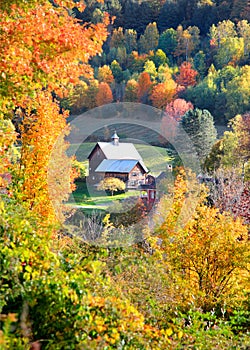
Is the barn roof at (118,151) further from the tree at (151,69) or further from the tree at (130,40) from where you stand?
the tree at (130,40)

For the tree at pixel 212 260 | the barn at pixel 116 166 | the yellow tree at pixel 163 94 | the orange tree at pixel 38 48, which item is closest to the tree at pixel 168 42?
the yellow tree at pixel 163 94

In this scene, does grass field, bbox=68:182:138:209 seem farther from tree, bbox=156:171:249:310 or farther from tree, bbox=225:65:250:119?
tree, bbox=225:65:250:119

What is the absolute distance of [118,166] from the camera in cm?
2980

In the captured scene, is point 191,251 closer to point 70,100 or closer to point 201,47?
A: point 70,100

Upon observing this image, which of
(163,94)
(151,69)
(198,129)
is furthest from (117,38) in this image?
(198,129)

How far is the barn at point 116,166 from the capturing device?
1148 inches

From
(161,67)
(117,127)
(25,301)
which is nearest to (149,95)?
(161,67)

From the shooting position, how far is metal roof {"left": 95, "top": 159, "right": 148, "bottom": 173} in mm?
29281

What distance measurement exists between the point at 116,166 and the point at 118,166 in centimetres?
13

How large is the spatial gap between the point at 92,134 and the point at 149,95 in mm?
19990

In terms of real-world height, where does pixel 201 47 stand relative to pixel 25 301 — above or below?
above

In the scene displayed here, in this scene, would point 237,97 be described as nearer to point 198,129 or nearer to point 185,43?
point 198,129

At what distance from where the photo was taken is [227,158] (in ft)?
97.4

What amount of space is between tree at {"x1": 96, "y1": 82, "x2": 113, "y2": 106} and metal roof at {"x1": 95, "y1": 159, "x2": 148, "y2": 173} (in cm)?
2639
